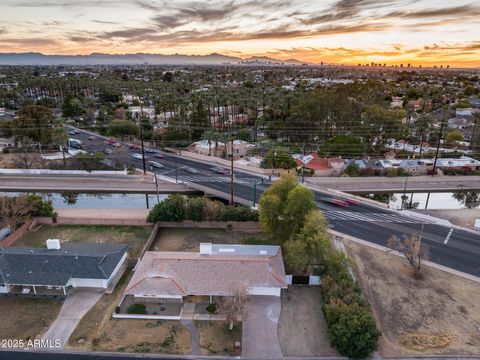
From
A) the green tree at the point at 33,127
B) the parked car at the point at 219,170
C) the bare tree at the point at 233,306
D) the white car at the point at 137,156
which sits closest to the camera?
the bare tree at the point at 233,306

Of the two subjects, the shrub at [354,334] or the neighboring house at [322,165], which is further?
the neighboring house at [322,165]

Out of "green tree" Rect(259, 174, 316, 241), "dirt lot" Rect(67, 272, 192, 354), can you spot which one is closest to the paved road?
"green tree" Rect(259, 174, 316, 241)

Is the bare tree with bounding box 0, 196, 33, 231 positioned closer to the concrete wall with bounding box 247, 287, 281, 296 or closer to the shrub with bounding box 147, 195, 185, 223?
the shrub with bounding box 147, 195, 185, 223

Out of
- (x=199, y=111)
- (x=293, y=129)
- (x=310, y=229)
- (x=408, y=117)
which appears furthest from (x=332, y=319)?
(x=408, y=117)

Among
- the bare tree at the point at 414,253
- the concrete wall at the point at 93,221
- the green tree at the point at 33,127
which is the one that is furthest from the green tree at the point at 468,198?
the green tree at the point at 33,127

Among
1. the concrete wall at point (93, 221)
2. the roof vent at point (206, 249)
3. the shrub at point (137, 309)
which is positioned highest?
the roof vent at point (206, 249)

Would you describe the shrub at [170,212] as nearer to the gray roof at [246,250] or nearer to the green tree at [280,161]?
the gray roof at [246,250]
